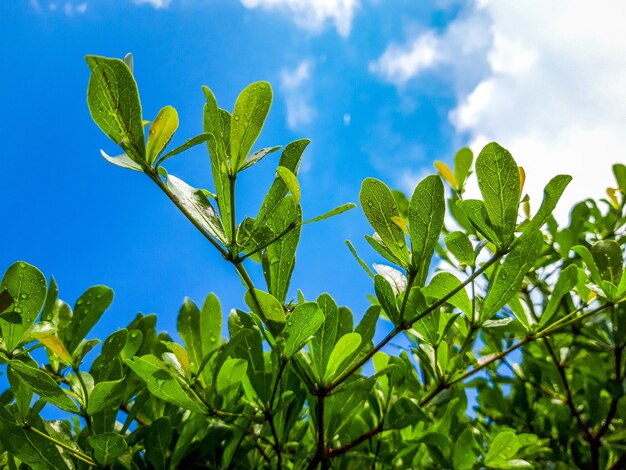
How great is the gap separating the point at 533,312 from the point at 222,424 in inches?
48.7

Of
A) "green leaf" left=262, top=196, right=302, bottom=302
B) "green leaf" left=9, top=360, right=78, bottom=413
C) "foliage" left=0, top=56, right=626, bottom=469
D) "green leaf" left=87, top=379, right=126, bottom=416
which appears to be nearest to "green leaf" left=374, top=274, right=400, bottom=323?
"foliage" left=0, top=56, right=626, bottom=469

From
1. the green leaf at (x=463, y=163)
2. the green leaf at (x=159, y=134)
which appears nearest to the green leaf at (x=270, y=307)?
the green leaf at (x=159, y=134)

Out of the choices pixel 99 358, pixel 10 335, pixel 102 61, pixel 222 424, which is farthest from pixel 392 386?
pixel 102 61

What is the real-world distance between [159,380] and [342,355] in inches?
13.4

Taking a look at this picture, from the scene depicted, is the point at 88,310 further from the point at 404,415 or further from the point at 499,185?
the point at 499,185

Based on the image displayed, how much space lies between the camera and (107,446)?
3.50 feet

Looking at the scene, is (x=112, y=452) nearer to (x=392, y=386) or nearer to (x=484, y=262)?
(x=392, y=386)

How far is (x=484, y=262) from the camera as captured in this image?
1044mm

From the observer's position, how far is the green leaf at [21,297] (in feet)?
3.12

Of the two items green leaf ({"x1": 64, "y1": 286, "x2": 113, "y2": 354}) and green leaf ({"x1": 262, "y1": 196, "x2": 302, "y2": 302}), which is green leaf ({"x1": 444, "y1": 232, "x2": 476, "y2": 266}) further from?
green leaf ({"x1": 64, "y1": 286, "x2": 113, "y2": 354})

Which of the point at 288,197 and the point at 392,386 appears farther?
the point at 392,386

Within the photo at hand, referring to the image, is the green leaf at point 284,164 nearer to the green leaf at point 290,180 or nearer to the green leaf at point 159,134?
the green leaf at point 290,180

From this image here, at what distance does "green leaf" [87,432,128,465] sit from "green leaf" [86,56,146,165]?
54 cm

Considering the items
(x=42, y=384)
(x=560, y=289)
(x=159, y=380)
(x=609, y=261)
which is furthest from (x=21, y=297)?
(x=609, y=261)
